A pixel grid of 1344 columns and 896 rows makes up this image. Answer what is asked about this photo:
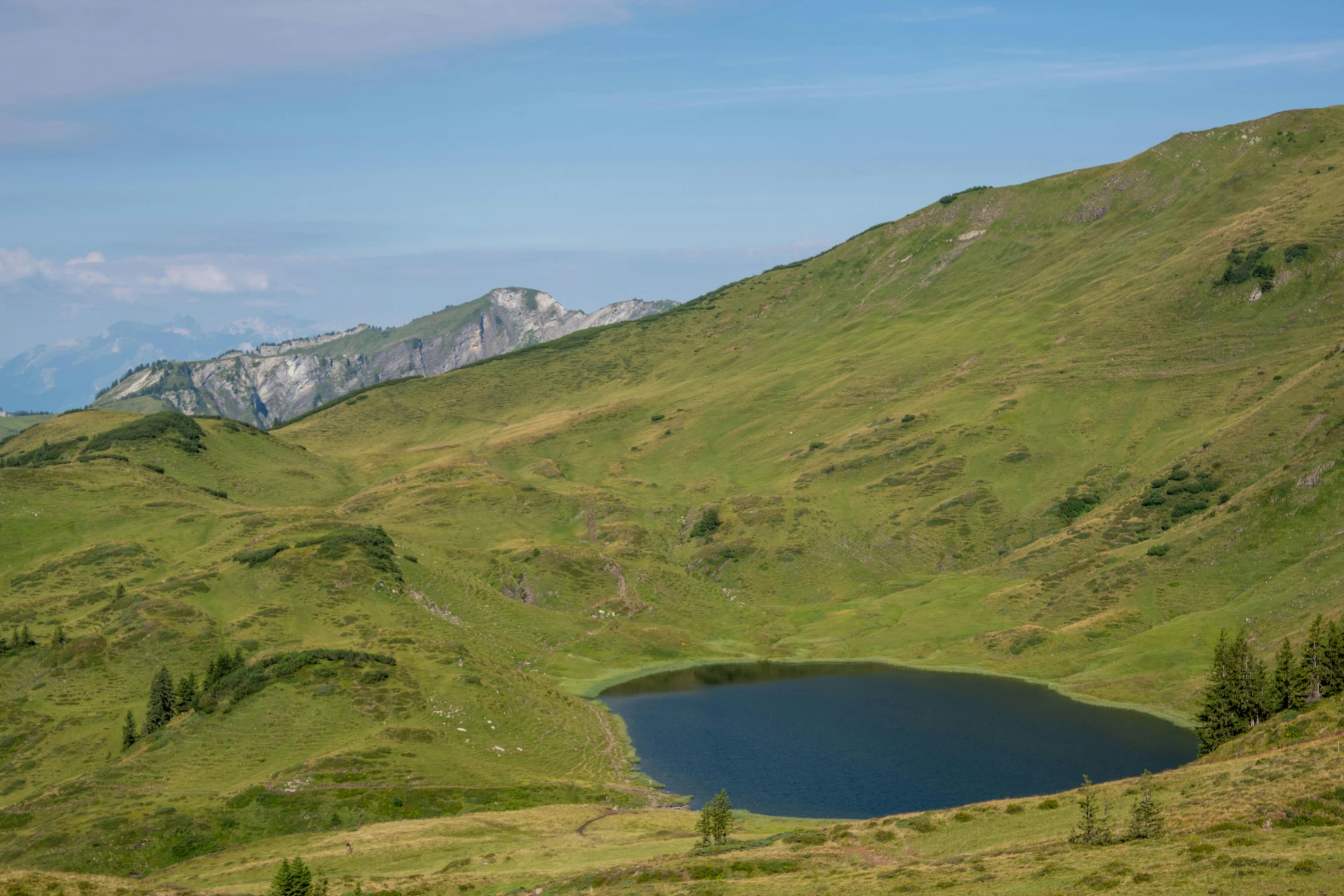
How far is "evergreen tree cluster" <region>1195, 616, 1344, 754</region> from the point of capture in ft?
292

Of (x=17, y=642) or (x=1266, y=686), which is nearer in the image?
(x=1266, y=686)

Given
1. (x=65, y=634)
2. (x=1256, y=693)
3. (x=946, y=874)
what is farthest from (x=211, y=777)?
(x=1256, y=693)

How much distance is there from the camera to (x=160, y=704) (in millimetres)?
118125

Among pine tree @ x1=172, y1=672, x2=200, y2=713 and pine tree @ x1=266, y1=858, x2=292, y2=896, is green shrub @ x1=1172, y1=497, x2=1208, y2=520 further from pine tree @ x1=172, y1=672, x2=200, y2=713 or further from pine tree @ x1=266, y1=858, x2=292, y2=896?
pine tree @ x1=266, y1=858, x2=292, y2=896

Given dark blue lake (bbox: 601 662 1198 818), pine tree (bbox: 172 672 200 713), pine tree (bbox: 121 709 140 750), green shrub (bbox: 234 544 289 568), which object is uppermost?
green shrub (bbox: 234 544 289 568)

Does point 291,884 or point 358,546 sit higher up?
point 358,546

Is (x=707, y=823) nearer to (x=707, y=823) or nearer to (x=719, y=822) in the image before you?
(x=707, y=823)

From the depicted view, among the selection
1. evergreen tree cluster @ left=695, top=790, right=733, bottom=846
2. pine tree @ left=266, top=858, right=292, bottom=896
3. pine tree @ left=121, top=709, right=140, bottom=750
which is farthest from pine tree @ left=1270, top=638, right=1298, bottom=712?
pine tree @ left=121, top=709, right=140, bottom=750

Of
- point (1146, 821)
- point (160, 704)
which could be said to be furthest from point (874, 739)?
point (160, 704)

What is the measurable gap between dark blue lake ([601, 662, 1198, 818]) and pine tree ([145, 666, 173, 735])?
200ft

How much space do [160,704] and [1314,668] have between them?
424ft

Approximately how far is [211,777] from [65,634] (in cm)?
5024

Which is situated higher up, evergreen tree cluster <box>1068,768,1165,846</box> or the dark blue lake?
evergreen tree cluster <box>1068,768,1165,846</box>

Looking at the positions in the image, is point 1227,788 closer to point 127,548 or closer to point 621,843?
point 621,843
